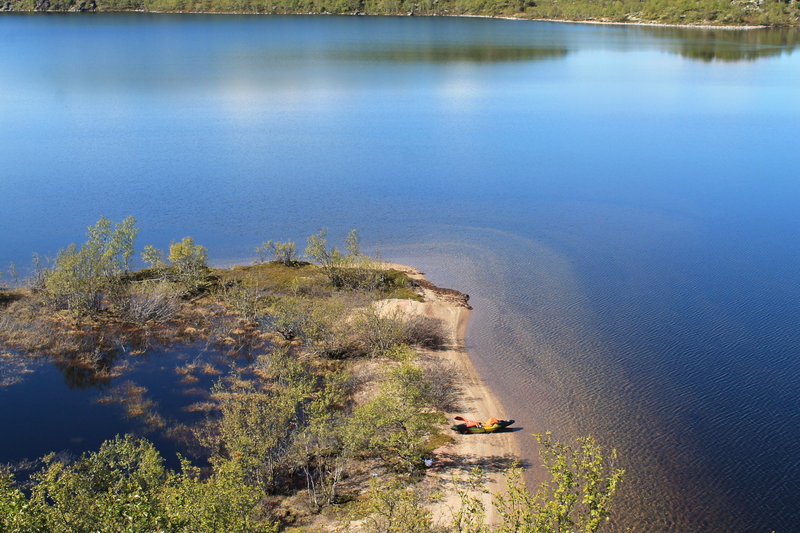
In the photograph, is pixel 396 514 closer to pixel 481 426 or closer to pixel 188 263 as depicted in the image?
pixel 481 426

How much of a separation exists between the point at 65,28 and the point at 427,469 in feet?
631

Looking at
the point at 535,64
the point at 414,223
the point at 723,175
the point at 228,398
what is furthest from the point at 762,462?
the point at 535,64

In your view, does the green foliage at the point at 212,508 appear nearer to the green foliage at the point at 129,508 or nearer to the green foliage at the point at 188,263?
the green foliage at the point at 129,508

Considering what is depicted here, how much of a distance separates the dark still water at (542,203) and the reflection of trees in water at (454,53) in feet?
29.1

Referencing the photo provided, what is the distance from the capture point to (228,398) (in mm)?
30531

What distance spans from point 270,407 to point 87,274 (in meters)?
17.8

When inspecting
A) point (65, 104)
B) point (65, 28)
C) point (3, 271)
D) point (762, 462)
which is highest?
point (65, 28)

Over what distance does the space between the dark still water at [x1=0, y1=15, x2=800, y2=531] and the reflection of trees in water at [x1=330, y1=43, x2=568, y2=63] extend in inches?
350

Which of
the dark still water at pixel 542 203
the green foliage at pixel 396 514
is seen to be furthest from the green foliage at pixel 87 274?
the green foliage at pixel 396 514

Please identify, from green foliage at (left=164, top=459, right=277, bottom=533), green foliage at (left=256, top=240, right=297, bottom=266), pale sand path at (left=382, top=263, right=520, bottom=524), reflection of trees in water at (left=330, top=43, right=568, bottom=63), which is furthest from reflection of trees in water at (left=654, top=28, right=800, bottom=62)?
green foliage at (left=164, top=459, right=277, bottom=533)

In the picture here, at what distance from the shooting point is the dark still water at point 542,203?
30188 millimetres

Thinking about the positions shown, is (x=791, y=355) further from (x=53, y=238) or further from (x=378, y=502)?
(x=53, y=238)

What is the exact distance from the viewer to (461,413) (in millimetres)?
30047

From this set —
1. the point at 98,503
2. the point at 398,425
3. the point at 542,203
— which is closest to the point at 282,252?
the point at 398,425
